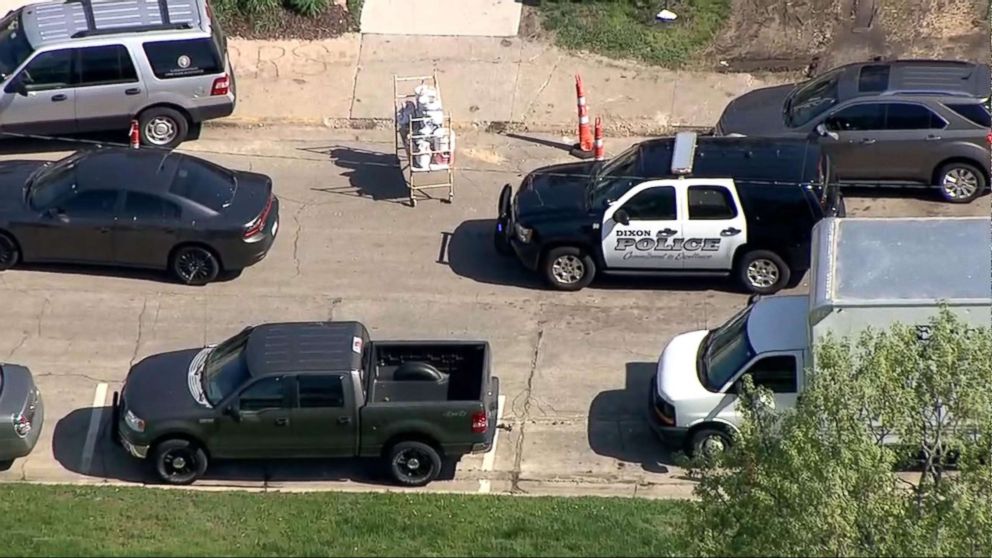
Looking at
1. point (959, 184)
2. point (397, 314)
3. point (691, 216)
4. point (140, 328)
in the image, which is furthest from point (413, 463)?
point (959, 184)

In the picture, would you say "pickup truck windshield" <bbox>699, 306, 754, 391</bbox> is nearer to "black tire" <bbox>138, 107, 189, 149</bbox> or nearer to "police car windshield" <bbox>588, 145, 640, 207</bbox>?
"police car windshield" <bbox>588, 145, 640, 207</bbox>

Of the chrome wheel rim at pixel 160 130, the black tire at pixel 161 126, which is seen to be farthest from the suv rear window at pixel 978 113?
the chrome wheel rim at pixel 160 130

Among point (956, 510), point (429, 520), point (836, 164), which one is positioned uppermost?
point (836, 164)

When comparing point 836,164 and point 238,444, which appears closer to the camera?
point 238,444

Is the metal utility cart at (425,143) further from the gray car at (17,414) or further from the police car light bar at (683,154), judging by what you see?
the gray car at (17,414)

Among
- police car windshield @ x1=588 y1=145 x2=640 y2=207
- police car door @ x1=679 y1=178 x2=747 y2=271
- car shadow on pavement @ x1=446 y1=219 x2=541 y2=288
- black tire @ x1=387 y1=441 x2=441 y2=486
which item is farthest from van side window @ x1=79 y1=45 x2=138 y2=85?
black tire @ x1=387 y1=441 x2=441 y2=486

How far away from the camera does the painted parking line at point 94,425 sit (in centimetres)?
1831

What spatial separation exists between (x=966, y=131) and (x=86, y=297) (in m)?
11.5

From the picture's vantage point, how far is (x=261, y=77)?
25.2 m

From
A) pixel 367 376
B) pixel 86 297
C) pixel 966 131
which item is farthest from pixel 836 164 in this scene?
pixel 86 297

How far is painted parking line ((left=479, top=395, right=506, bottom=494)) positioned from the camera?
1783 centimetres

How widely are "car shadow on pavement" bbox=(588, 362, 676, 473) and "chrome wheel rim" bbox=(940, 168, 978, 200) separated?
213 inches

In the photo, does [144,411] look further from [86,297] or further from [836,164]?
[836,164]

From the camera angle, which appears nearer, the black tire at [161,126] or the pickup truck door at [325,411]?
the pickup truck door at [325,411]
